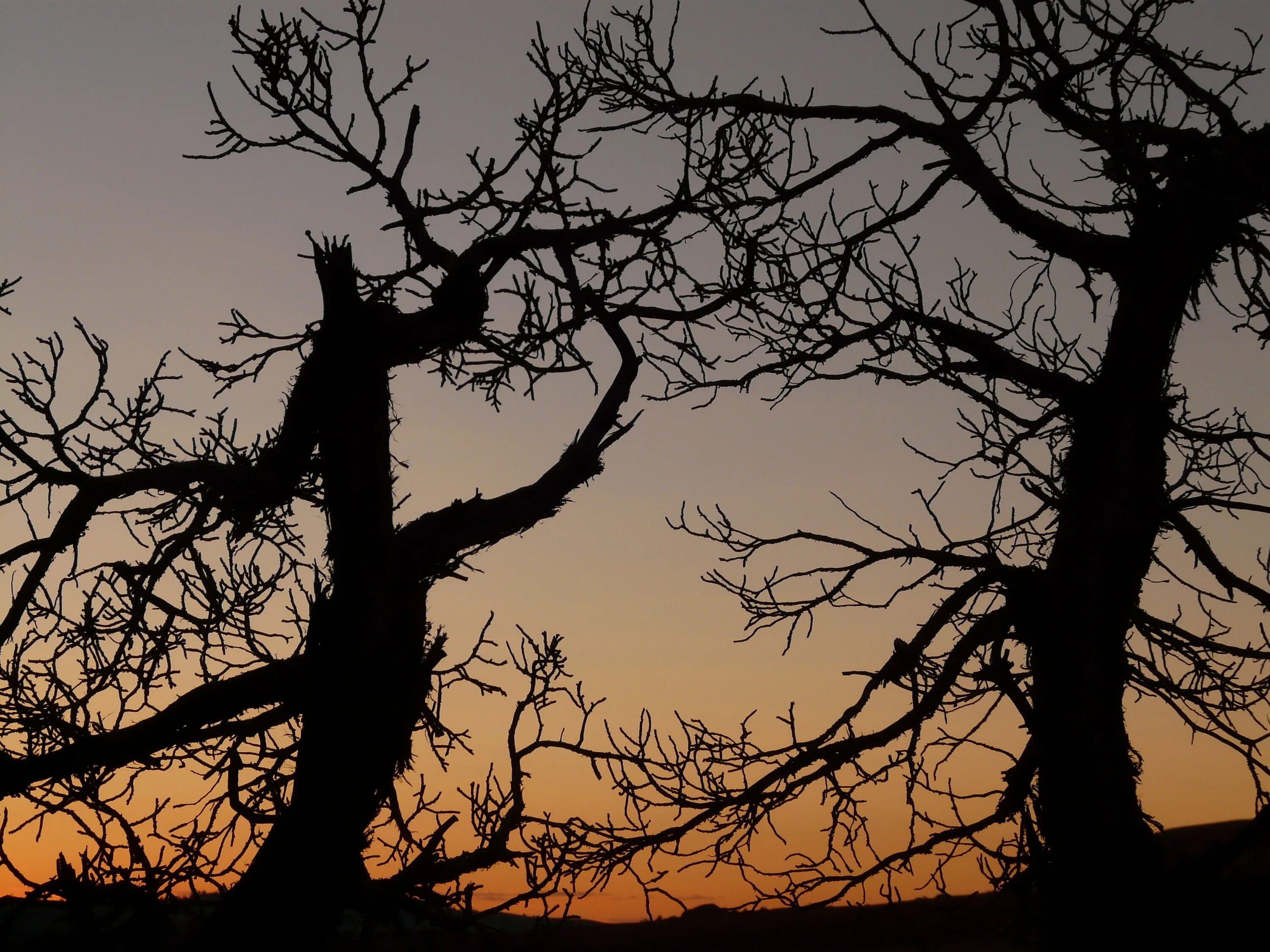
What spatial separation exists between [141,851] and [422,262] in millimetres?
3860

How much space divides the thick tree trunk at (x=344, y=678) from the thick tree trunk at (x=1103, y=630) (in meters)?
3.22

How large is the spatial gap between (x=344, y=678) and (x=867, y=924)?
3132 millimetres

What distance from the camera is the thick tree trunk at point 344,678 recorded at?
5277mm

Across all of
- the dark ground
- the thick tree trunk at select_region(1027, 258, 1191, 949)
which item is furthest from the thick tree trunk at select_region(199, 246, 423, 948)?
the thick tree trunk at select_region(1027, 258, 1191, 949)

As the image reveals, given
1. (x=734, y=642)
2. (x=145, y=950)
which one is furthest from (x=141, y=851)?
(x=734, y=642)

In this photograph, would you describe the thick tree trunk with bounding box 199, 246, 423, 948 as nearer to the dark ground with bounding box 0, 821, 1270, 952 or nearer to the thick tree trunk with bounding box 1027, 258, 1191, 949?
the dark ground with bounding box 0, 821, 1270, 952

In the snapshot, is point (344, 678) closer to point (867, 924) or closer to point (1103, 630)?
point (867, 924)

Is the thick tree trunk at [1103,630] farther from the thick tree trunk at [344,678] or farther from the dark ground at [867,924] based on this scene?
the thick tree trunk at [344,678]

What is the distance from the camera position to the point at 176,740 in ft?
21.6

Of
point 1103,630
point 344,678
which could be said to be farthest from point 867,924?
point 344,678

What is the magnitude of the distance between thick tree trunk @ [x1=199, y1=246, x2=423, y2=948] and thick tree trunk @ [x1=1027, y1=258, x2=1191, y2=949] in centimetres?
322

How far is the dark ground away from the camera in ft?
15.4

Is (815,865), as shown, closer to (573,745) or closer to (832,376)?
(573,745)

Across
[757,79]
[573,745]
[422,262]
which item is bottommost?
[573,745]
